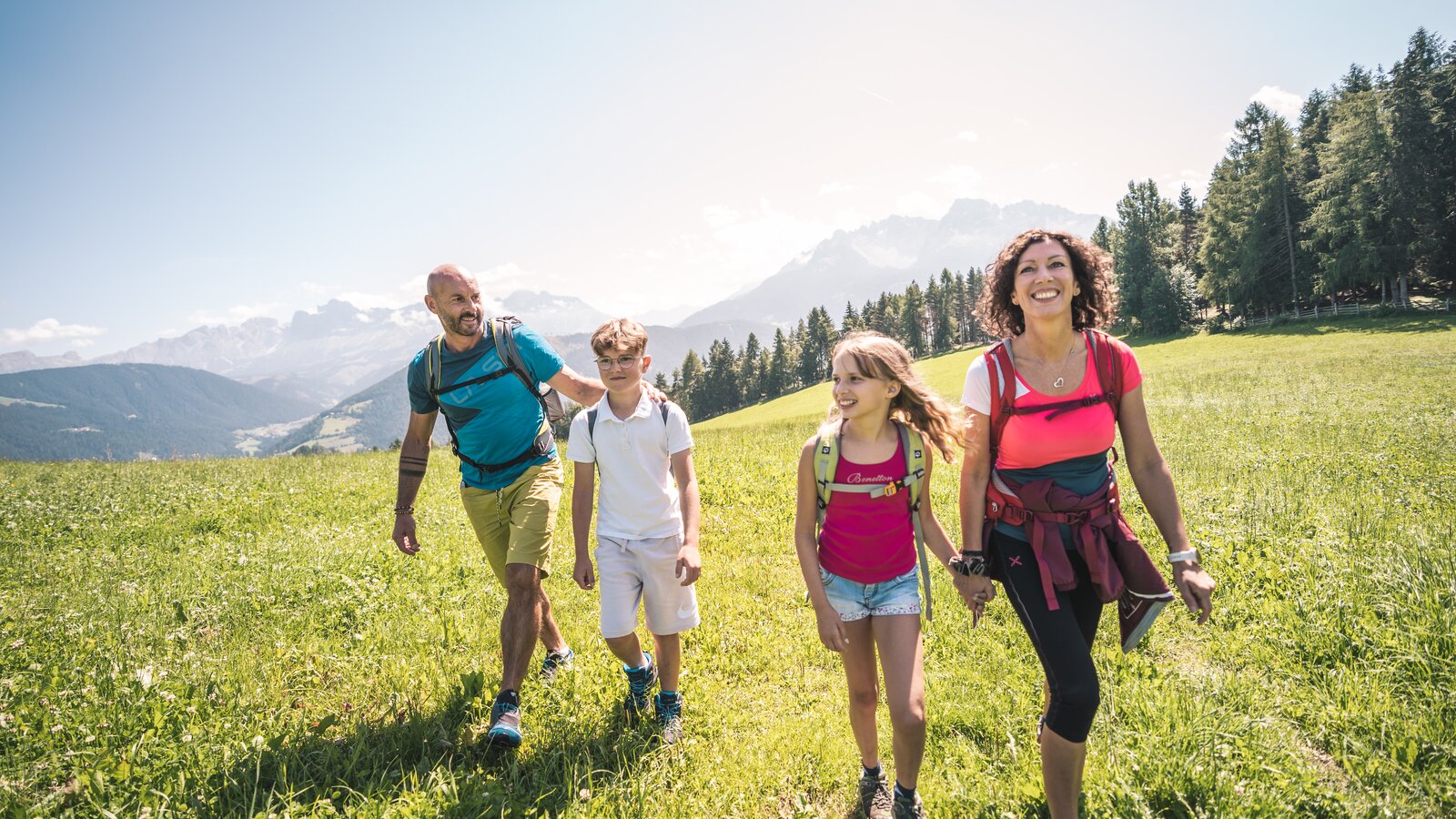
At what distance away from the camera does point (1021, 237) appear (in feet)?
11.8

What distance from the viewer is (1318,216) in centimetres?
4453

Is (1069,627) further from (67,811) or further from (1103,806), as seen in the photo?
(67,811)

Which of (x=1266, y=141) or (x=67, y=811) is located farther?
(x=1266, y=141)

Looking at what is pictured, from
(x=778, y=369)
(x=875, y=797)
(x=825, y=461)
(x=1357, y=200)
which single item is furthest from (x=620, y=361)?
(x=778, y=369)

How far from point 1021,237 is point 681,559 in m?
2.96

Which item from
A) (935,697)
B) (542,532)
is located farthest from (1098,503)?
(542,532)

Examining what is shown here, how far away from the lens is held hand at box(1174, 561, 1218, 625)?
9.71ft

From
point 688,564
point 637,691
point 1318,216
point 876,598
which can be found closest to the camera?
point 876,598

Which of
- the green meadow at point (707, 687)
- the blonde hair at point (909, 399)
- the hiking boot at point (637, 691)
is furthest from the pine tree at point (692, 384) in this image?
the blonde hair at point (909, 399)

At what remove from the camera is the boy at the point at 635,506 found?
4.24 meters

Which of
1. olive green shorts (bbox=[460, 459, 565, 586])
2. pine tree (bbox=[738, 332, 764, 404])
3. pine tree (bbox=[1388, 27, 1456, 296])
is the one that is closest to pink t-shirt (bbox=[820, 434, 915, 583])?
olive green shorts (bbox=[460, 459, 565, 586])

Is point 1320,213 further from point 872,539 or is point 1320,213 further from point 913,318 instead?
point 872,539

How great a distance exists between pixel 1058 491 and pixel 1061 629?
0.70m

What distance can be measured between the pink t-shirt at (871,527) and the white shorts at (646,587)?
1.33 metres
